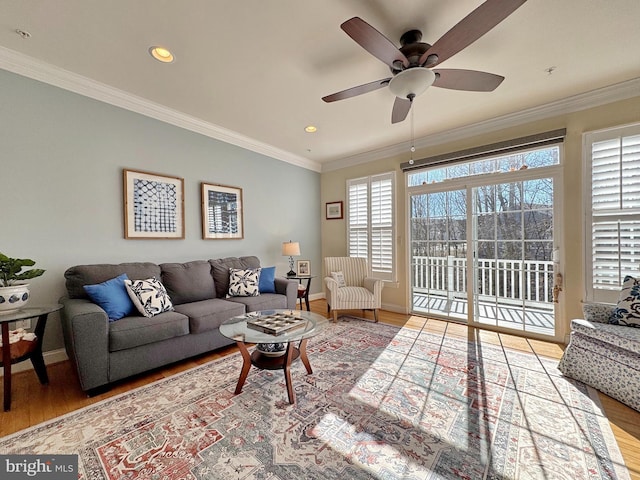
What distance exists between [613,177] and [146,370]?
488 cm

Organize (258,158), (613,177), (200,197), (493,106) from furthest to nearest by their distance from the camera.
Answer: (258,158)
(200,197)
(493,106)
(613,177)

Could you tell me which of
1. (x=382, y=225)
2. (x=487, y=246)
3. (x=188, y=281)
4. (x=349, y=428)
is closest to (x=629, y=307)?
(x=487, y=246)

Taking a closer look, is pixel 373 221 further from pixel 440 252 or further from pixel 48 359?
pixel 48 359

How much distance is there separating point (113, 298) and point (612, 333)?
13.2 feet

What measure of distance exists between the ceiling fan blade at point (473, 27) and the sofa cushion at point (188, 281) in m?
3.04

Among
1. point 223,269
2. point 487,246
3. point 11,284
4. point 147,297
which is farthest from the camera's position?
point 487,246

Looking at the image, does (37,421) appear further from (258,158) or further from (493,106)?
(493,106)

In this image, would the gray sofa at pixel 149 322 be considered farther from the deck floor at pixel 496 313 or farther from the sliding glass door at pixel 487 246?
the sliding glass door at pixel 487 246

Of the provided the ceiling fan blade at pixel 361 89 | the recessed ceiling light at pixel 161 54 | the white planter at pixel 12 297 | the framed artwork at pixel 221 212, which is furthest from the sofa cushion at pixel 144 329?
the ceiling fan blade at pixel 361 89

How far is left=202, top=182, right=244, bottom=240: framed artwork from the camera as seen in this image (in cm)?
357

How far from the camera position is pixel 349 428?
1.63 m

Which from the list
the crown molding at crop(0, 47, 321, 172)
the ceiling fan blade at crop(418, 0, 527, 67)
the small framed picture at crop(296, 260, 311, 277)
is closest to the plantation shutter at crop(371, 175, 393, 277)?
the small framed picture at crop(296, 260, 311, 277)

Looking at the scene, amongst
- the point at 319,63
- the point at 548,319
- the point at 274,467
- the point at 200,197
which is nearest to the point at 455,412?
the point at 274,467

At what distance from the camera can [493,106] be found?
307cm
